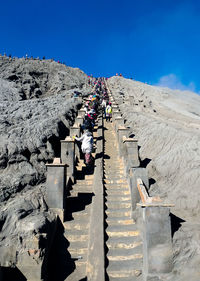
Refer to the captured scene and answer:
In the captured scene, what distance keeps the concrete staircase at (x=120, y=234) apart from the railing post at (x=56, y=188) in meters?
1.47

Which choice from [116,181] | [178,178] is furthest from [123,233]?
[178,178]

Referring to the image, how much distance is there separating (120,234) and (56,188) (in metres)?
2.23

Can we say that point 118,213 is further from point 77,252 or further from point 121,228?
point 77,252

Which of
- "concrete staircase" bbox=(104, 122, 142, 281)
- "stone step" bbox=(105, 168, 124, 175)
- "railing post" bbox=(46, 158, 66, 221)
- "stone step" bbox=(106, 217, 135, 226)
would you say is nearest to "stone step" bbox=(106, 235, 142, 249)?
"concrete staircase" bbox=(104, 122, 142, 281)

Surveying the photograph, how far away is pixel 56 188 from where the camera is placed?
614 cm

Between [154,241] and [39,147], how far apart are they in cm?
637

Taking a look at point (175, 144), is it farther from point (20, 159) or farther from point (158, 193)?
point (20, 159)

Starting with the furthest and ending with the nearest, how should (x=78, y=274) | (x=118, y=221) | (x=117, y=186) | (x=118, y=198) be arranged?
(x=117, y=186)
(x=118, y=198)
(x=118, y=221)
(x=78, y=274)

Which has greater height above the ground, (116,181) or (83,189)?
(116,181)

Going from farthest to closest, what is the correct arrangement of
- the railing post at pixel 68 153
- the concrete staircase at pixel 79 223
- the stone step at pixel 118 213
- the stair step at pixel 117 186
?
1. the railing post at pixel 68 153
2. the stair step at pixel 117 186
3. the stone step at pixel 118 213
4. the concrete staircase at pixel 79 223

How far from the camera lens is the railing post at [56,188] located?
610 cm

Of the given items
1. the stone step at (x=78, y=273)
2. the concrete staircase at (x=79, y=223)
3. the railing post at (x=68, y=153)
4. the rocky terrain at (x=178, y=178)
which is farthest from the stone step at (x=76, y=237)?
the railing post at (x=68, y=153)

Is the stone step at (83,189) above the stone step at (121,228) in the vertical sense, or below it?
above

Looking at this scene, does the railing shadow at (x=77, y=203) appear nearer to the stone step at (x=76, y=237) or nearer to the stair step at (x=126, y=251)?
the stone step at (x=76, y=237)
